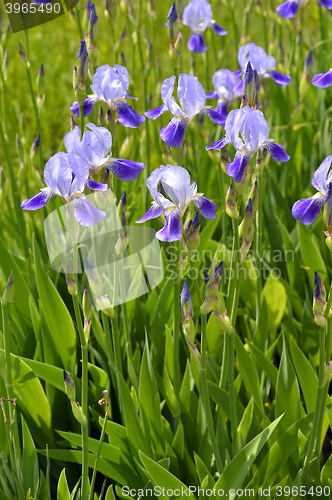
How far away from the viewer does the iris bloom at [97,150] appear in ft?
4.29

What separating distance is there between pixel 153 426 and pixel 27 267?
3.57ft

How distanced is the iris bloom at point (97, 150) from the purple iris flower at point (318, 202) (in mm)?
494

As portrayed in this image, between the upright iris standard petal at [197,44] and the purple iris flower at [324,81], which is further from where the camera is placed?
the upright iris standard petal at [197,44]

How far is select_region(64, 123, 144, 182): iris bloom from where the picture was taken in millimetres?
1307

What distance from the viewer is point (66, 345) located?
6.47 feet

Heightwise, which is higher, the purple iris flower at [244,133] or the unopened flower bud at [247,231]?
the purple iris flower at [244,133]

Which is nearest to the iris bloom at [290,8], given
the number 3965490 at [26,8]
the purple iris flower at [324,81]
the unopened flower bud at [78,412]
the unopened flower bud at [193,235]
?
the purple iris flower at [324,81]

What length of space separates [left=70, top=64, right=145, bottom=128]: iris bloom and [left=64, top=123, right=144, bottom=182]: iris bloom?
0.80 ft

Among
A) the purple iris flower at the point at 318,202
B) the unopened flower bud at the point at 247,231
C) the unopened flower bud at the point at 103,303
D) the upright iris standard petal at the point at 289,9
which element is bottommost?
the unopened flower bud at the point at 103,303

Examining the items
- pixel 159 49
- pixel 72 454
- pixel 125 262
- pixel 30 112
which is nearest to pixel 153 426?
pixel 72 454

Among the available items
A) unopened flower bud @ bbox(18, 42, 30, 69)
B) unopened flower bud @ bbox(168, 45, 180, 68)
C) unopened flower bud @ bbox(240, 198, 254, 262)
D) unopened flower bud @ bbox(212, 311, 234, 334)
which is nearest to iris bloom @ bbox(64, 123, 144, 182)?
unopened flower bud @ bbox(240, 198, 254, 262)

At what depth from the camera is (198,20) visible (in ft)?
9.49

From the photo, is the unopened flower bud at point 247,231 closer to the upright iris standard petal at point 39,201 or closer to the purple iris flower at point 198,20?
the upright iris standard petal at point 39,201

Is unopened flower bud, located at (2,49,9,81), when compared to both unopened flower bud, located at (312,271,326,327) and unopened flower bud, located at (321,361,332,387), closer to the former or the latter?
unopened flower bud, located at (312,271,326,327)
